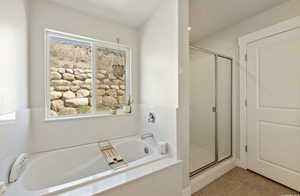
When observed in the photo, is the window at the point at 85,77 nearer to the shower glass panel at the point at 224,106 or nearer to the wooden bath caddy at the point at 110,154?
the wooden bath caddy at the point at 110,154

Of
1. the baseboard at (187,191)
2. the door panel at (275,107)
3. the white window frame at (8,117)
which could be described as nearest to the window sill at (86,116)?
the white window frame at (8,117)

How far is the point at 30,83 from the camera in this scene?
1.62 metres

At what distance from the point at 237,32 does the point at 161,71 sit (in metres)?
1.62

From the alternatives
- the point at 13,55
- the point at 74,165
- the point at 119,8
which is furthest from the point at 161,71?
the point at 74,165

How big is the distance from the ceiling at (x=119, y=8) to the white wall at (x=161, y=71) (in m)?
0.11

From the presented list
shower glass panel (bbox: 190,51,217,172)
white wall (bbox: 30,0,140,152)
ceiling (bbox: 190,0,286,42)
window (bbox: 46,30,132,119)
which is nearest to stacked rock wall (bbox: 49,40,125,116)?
window (bbox: 46,30,132,119)

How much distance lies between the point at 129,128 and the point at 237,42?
7.53 feet

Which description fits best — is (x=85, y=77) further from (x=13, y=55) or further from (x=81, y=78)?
(x=13, y=55)

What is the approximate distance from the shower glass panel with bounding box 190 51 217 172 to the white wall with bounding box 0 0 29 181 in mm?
2107

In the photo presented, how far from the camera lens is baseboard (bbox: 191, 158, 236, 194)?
5.80 ft

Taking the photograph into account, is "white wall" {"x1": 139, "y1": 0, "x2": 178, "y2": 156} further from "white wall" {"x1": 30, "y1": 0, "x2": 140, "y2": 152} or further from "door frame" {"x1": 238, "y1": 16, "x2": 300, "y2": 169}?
"door frame" {"x1": 238, "y1": 16, "x2": 300, "y2": 169}

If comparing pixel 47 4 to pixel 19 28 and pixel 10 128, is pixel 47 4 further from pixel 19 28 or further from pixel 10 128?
pixel 10 128

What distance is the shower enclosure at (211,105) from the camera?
7.71 ft

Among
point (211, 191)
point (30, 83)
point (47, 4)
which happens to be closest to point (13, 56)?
point (30, 83)
